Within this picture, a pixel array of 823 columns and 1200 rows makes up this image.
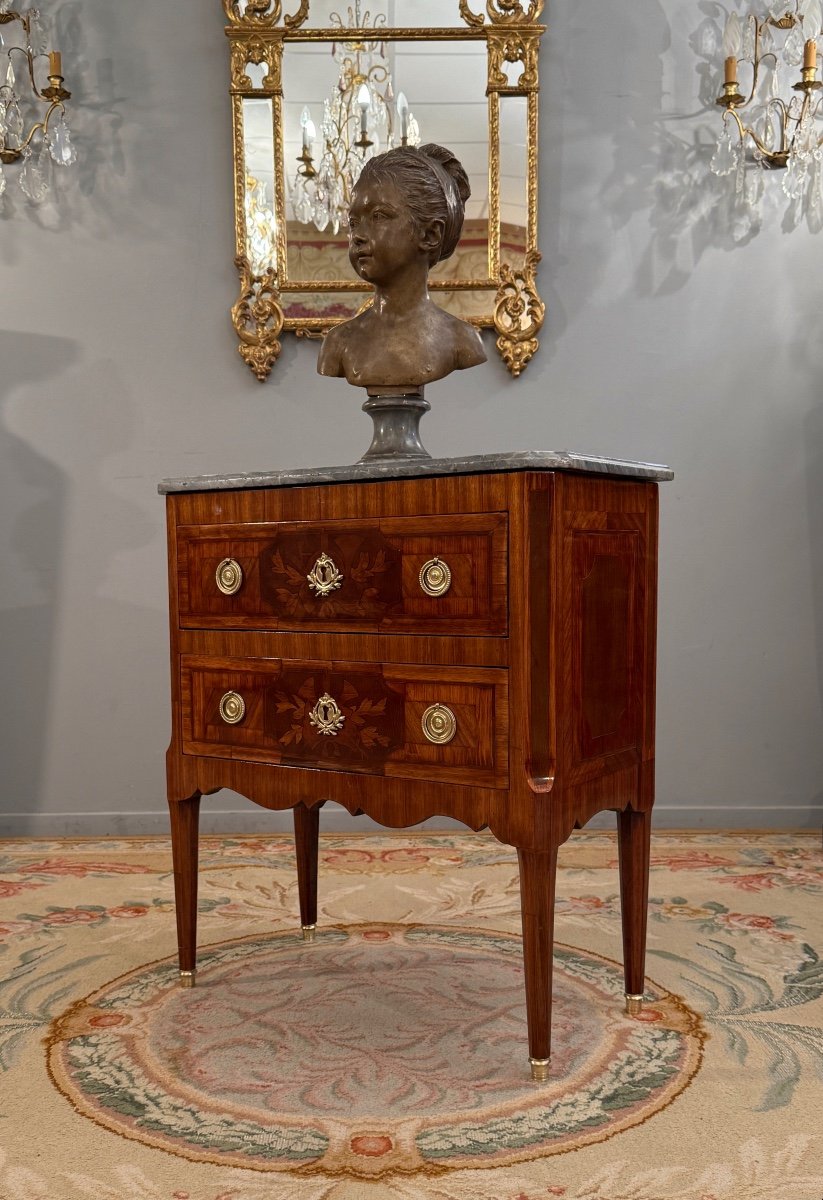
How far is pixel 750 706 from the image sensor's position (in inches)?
147

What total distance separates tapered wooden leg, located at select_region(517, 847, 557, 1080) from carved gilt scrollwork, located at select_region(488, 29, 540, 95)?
267 cm

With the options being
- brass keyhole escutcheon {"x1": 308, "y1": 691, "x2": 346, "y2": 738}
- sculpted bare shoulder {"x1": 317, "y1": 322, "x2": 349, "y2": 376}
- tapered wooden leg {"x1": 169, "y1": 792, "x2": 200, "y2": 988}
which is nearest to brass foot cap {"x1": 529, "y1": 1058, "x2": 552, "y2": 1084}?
brass keyhole escutcheon {"x1": 308, "y1": 691, "x2": 346, "y2": 738}

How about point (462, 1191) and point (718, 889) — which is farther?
point (718, 889)

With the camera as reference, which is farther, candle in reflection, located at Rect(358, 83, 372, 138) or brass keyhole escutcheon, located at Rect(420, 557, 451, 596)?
candle in reflection, located at Rect(358, 83, 372, 138)

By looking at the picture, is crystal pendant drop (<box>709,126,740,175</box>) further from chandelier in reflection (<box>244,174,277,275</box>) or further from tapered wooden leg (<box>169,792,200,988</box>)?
tapered wooden leg (<box>169,792,200,988</box>)

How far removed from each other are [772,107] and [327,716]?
2.69 metres

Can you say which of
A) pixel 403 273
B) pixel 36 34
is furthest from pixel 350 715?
pixel 36 34

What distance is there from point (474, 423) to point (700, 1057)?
2.26m

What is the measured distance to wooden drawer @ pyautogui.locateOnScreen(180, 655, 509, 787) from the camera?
1890 mm

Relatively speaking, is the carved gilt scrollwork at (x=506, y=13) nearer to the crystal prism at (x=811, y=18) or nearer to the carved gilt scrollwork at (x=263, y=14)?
the carved gilt scrollwork at (x=263, y=14)

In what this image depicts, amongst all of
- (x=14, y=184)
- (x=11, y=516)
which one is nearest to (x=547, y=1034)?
(x=11, y=516)

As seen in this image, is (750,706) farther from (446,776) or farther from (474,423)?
(446,776)

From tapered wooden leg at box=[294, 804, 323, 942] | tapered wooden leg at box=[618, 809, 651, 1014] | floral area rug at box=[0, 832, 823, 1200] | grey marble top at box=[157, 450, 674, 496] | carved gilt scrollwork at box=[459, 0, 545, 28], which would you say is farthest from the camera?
carved gilt scrollwork at box=[459, 0, 545, 28]

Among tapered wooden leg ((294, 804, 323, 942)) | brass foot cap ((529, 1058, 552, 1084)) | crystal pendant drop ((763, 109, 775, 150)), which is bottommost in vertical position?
brass foot cap ((529, 1058, 552, 1084))
